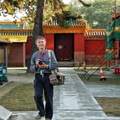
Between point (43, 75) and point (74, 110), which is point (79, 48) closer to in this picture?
point (74, 110)

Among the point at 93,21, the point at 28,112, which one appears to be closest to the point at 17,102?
the point at 28,112

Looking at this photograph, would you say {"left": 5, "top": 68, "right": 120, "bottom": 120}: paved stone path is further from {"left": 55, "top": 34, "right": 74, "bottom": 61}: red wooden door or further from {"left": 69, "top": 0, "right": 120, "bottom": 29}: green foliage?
{"left": 69, "top": 0, "right": 120, "bottom": 29}: green foliage

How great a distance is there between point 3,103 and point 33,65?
8.63ft

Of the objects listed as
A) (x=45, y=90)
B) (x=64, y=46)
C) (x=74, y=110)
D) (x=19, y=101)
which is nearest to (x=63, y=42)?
(x=64, y=46)

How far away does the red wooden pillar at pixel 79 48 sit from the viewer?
95.5ft

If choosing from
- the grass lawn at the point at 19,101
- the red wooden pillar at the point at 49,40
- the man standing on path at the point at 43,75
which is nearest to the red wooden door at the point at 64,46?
the red wooden pillar at the point at 49,40

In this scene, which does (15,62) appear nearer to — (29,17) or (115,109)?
(29,17)

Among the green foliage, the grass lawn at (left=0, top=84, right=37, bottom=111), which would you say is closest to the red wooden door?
the green foliage

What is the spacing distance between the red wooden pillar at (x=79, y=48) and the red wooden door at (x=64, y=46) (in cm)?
152

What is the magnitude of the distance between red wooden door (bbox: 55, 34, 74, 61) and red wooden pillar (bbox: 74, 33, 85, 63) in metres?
1.52

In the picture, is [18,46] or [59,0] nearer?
[59,0]

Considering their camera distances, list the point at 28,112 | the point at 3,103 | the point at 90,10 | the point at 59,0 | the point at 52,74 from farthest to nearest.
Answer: the point at 90,10 < the point at 59,0 < the point at 3,103 < the point at 28,112 < the point at 52,74

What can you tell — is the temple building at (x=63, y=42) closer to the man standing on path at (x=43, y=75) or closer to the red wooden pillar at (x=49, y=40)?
the red wooden pillar at (x=49, y=40)

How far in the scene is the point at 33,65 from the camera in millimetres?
5926
